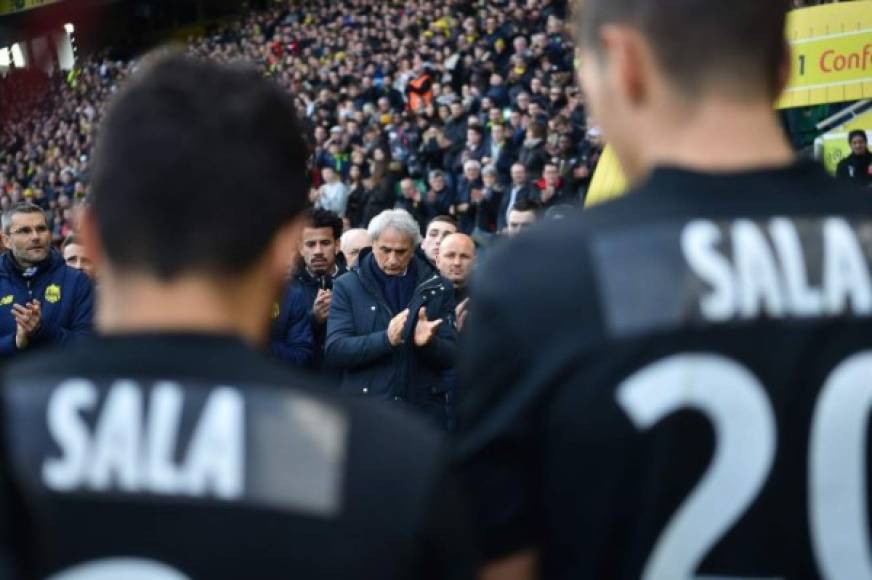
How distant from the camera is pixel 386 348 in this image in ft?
20.8

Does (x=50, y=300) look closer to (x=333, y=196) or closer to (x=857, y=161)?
(x=857, y=161)

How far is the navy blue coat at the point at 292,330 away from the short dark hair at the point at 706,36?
16.3 feet

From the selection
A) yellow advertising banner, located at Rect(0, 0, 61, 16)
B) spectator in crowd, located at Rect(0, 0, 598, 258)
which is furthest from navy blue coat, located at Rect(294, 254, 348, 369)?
yellow advertising banner, located at Rect(0, 0, 61, 16)

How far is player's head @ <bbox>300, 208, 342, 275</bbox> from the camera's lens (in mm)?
7742

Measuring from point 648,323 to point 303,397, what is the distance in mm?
470

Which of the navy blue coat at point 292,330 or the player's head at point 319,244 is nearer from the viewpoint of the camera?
the navy blue coat at point 292,330

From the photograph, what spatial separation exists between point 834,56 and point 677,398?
9129mm

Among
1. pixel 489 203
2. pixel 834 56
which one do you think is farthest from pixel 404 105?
pixel 834 56

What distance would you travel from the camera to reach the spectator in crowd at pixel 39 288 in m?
6.84

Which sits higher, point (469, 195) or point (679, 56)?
point (679, 56)

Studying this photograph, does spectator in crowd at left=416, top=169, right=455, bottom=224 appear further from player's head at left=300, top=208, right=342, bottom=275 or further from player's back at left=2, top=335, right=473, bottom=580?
player's back at left=2, top=335, right=473, bottom=580

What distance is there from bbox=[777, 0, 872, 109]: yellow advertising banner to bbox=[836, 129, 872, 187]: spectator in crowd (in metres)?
1.43

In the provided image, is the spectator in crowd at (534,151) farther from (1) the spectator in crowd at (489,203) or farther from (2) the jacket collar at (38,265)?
(2) the jacket collar at (38,265)

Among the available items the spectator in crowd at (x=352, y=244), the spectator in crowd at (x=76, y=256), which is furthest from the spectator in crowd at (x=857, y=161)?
the spectator in crowd at (x=76, y=256)
